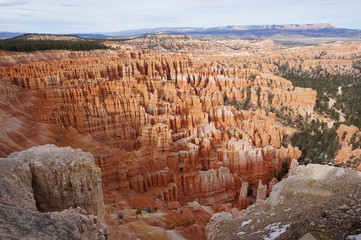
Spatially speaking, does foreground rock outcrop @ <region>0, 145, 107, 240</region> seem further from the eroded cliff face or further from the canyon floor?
the eroded cliff face

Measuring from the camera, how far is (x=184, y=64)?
5359 centimetres

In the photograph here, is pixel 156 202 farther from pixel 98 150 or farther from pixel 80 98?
pixel 80 98

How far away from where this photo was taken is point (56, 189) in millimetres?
8070

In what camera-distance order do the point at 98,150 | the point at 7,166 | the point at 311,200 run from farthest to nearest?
1. the point at 98,150
2. the point at 311,200
3. the point at 7,166

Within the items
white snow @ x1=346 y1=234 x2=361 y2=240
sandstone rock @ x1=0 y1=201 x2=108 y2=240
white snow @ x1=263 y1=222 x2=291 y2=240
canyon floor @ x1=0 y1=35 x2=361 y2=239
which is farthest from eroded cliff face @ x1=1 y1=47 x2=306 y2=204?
white snow @ x1=346 y1=234 x2=361 y2=240

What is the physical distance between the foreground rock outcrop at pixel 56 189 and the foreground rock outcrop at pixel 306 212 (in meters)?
4.01

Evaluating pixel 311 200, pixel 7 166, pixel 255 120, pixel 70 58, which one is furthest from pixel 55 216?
pixel 70 58

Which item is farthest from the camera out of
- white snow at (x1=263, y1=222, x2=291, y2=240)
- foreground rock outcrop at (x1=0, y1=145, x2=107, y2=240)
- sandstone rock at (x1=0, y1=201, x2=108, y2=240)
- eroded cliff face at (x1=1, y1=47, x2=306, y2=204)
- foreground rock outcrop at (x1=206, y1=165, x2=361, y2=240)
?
eroded cliff face at (x1=1, y1=47, x2=306, y2=204)

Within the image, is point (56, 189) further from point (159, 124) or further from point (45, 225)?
point (159, 124)

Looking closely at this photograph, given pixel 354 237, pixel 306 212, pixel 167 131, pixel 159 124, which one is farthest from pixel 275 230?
pixel 159 124

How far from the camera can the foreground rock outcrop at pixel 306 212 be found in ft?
19.5

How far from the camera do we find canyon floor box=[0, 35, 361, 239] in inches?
647

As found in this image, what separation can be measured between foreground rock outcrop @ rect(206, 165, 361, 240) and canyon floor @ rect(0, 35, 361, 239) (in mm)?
392

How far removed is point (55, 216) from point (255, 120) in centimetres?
2799
